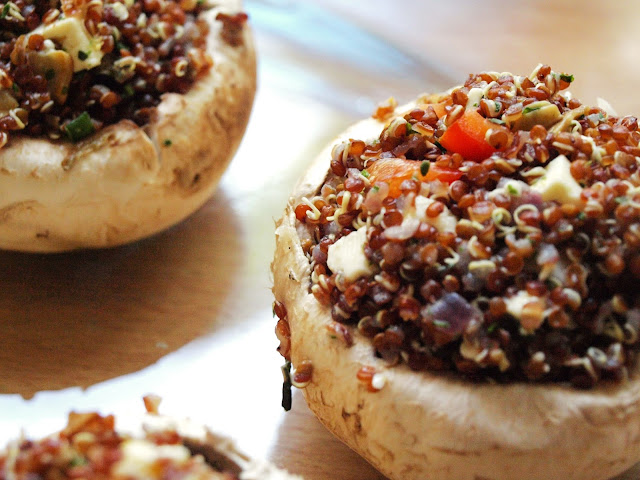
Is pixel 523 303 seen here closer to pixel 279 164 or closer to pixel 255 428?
pixel 255 428

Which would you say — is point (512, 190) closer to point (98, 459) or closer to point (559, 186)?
point (559, 186)

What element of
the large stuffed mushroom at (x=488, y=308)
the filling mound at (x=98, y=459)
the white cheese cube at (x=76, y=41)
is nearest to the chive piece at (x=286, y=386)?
the large stuffed mushroom at (x=488, y=308)

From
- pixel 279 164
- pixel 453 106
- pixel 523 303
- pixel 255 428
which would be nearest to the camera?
pixel 523 303

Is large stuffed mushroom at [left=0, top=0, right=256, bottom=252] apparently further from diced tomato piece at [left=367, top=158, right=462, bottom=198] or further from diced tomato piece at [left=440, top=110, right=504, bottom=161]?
diced tomato piece at [left=440, top=110, right=504, bottom=161]

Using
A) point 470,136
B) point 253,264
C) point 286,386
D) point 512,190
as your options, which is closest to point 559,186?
point 512,190

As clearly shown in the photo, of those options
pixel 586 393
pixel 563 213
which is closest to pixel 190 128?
pixel 563 213

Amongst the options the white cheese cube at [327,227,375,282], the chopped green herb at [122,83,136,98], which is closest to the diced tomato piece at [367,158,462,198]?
the white cheese cube at [327,227,375,282]
